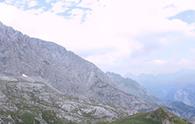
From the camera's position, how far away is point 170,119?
17575 centimetres

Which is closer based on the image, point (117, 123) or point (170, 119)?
point (170, 119)

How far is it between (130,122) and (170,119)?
59.6 feet

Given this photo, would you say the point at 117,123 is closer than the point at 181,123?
No

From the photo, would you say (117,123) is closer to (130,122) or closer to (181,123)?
(130,122)

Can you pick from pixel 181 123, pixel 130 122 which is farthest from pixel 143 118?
pixel 181 123

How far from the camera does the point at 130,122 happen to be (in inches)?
7205

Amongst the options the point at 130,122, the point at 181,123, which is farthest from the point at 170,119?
the point at 130,122

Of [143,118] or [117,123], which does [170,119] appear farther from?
[117,123]

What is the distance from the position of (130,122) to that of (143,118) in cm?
620

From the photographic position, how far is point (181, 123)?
175m

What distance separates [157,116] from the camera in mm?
180000

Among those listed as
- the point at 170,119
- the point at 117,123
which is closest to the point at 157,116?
the point at 170,119

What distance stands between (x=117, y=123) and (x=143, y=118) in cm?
1315

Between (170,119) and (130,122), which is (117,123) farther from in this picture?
(170,119)
